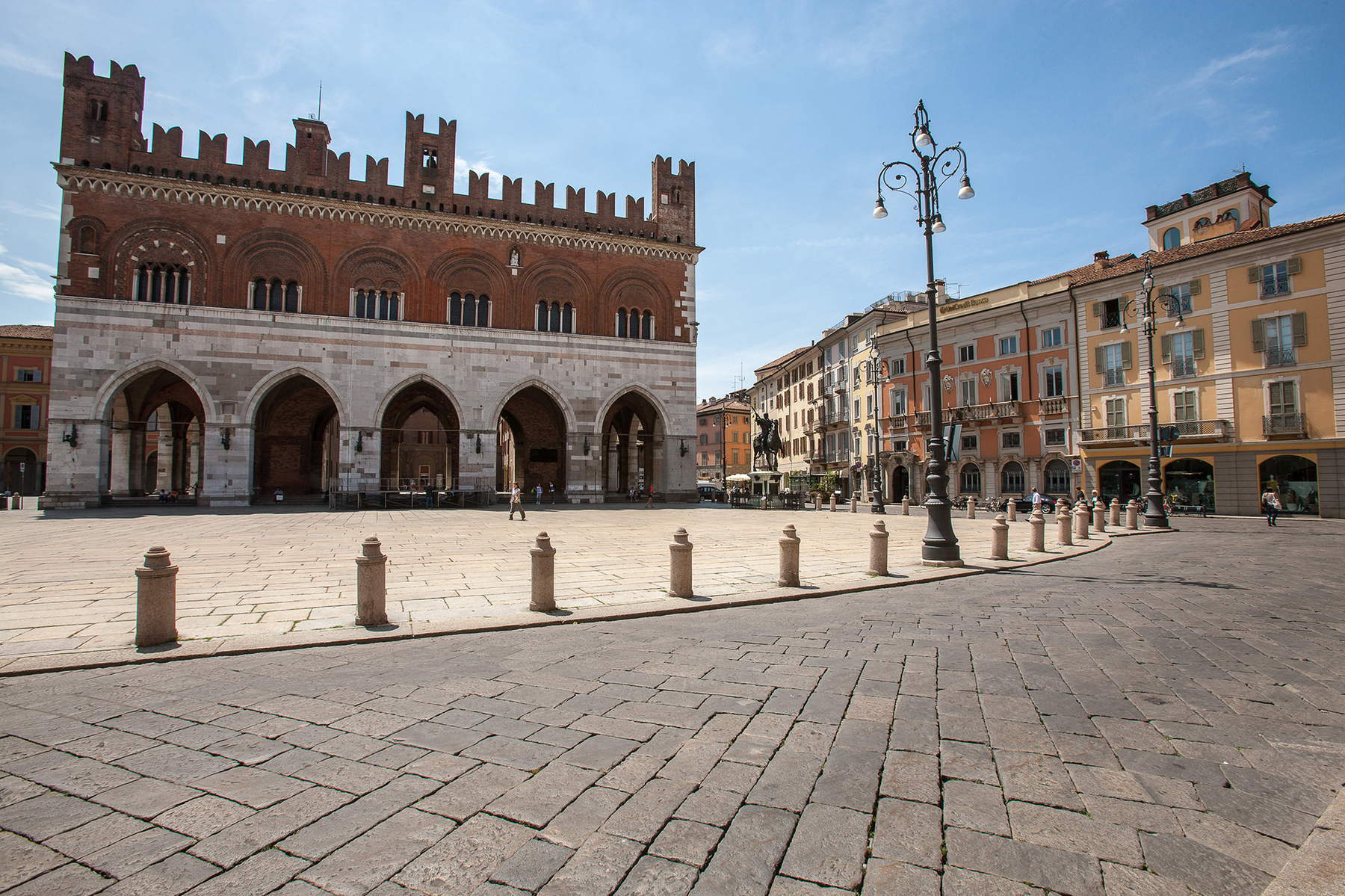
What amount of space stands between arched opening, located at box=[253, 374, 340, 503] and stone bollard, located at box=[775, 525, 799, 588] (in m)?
29.2

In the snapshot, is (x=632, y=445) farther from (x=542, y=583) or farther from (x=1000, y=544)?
(x=542, y=583)

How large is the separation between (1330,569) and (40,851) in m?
15.4

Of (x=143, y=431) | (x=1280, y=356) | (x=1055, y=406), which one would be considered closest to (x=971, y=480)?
(x=1055, y=406)

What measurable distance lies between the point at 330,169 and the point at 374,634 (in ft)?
101

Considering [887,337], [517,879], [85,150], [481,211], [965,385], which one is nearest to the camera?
[517,879]

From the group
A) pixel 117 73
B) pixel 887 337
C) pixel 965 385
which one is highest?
pixel 117 73

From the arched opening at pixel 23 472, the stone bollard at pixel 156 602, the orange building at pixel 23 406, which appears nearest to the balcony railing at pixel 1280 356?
the stone bollard at pixel 156 602

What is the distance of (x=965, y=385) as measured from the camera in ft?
Answer: 127

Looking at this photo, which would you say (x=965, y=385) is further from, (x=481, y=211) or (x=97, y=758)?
(x=97, y=758)

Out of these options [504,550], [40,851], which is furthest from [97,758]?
[504,550]

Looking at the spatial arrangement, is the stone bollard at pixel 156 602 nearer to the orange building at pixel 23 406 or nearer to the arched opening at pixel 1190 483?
the arched opening at pixel 1190 483

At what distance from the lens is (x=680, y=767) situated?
10.2 feet

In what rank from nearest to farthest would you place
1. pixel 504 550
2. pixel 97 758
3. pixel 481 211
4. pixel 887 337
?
1. pixel 97 758
2. pixel 504 550
3. pixel 481 211
4. pixel 887 337

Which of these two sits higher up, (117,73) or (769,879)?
(117,73)
